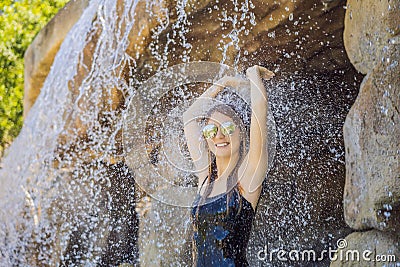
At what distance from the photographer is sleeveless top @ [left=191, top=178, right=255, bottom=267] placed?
247 centimetres

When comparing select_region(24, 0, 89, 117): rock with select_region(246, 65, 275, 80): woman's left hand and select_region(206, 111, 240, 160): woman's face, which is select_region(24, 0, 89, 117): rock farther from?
select_region(206, 111, 240, 160): woman's face

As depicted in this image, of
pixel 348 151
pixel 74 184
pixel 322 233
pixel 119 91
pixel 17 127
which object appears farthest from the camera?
pixel 17 127

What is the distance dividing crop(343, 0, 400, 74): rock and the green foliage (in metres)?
5.46

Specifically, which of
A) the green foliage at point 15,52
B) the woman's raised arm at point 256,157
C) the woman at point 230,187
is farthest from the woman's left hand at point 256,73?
the green foliage at point 15,52

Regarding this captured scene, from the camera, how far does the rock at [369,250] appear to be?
2.51 meters

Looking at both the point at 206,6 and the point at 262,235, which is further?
the point at 262,235

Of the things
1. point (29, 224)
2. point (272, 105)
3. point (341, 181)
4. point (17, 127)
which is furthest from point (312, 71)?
point (17, 127)

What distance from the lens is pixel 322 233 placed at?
4098 millimetres

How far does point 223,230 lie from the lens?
2.48 m

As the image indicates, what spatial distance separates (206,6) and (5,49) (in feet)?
15.5

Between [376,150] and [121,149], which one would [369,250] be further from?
[121,149]

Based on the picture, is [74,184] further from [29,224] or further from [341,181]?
[341,181]

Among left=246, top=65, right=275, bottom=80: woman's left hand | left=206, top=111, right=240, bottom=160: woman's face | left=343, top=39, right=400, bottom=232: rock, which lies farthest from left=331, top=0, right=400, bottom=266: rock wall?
left=206, top=111, right=240, bottom=160: woman's face

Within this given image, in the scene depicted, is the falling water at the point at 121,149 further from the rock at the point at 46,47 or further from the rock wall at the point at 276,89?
the rock at the point at 46,47
